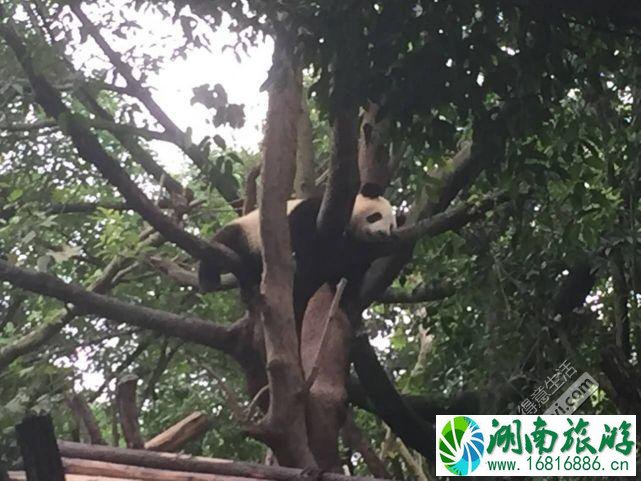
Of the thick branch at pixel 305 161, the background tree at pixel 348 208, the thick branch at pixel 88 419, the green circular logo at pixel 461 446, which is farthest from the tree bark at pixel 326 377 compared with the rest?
the thick branch at pixel 88 419

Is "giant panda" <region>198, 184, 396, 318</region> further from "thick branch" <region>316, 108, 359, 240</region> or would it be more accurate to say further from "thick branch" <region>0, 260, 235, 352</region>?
"thick branch" <region>0, 260, 235, 352</region>

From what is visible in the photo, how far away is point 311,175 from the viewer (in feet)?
14.9

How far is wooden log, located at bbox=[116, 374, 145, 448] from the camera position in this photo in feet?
8.23

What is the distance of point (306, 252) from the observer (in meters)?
3.96

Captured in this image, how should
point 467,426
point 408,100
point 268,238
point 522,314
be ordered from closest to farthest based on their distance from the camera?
1. point 408,100
2. point 467,426
3. point 268,238
4. point 522,314

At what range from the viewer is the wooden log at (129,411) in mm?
2508

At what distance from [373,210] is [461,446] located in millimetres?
1840

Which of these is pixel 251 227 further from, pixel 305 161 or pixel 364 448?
pixel 364 448

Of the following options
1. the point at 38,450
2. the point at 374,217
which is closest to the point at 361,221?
the point at 374,217

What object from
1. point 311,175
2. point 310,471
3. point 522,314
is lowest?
point 310,471

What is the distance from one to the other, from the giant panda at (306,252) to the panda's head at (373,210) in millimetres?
95

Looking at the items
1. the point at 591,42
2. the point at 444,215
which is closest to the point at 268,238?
the point at 444,215

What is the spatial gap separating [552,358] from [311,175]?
175 centimetres

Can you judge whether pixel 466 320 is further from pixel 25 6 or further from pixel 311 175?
pixel 25 6
